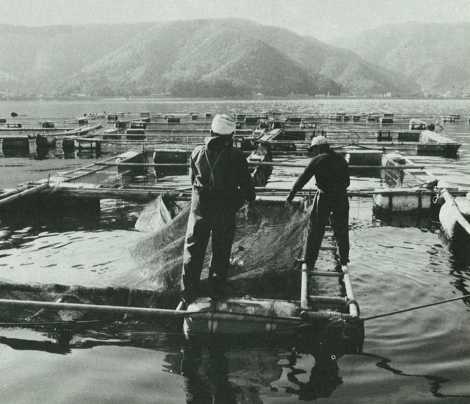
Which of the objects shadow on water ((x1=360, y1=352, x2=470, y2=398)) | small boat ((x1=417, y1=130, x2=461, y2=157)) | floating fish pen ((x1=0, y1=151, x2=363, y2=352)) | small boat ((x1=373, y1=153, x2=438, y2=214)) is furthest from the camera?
small boat ((x1=417, y1=130, x2=461, y2=157))

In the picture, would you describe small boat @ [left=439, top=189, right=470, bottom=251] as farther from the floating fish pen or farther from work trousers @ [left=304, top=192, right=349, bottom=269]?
A: the floating fish pen

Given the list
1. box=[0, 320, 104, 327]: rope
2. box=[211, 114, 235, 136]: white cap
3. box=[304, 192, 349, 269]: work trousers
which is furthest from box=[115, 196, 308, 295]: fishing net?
box=[211, 114, 235, 136]: white cap

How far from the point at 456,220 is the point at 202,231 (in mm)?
7327

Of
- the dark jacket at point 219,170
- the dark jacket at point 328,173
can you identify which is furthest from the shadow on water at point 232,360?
the dark jacket at point 328,173

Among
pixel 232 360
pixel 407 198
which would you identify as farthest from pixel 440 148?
pixel 232 360

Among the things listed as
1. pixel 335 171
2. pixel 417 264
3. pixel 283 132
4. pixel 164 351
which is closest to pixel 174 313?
pixel 164 351

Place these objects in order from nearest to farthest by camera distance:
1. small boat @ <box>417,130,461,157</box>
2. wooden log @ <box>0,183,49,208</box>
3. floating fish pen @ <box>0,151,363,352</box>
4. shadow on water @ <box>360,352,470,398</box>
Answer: shadow on water @ <box>360,352,470,398</box> < floating fish pen @ <box>0,151,363,352</box> < wooden log @ <box>0,183,49,208</box> < small boat @ <box>417,130,461,157</box>

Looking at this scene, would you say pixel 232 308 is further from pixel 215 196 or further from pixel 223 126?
pixel 223 126

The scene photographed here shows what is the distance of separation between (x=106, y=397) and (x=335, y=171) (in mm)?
4424

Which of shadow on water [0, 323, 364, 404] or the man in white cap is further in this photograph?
the man in white cap

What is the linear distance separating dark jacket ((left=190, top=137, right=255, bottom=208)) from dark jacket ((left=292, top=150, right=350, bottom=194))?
1.97 m

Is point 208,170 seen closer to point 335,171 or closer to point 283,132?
point 335,171

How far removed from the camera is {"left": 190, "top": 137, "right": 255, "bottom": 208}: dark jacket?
19.0 ft

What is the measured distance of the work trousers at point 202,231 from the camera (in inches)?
232
